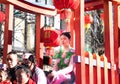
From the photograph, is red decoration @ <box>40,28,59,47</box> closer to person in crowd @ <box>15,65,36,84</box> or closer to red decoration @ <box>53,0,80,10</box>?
red decoration @ <box>53,0,80,10</box>

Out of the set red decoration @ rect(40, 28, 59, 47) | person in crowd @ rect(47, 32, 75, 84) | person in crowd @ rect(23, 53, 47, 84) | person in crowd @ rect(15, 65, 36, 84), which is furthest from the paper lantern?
person in crowd @ rect(15, 65, 36, 84)

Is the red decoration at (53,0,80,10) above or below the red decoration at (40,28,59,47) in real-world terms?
above

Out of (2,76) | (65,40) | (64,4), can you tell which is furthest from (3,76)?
(64,4)

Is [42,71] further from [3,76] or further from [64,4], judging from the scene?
[64,4]

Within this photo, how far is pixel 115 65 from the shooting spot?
4.09 m

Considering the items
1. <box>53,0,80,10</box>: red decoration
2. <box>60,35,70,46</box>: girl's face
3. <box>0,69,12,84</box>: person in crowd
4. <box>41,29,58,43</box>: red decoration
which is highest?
<box>53,0,80,10</box>: red decoration

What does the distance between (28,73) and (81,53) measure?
705 millimetres

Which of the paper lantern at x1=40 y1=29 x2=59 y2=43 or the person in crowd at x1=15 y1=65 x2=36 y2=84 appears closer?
the person in crowd at x1=15 y1=65 x2=36 y2=84

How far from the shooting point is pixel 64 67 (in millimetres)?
3838

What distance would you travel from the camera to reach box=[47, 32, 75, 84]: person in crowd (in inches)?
141

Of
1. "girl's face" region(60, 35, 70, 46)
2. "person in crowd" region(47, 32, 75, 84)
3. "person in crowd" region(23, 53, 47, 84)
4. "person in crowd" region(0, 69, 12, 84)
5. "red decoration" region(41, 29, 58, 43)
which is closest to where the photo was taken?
"person in crowd" region(0, 69, 12, 84)

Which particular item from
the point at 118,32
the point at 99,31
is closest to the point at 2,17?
the point at 118,32

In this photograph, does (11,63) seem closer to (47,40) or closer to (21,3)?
(21,3)

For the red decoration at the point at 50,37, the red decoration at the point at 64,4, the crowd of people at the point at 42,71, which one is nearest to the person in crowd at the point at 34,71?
Answer: the crowd of people at the point at 42,71
